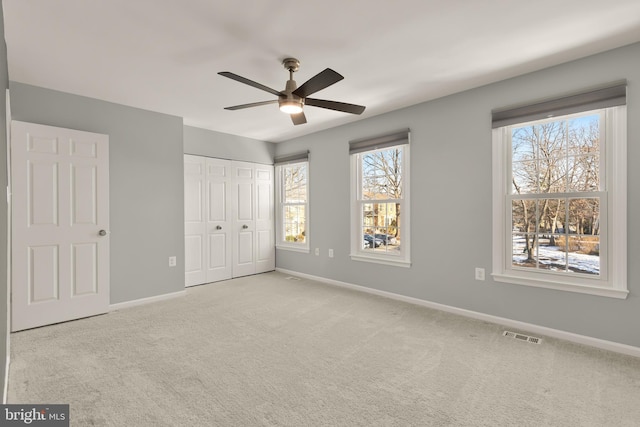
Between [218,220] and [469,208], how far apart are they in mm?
3739

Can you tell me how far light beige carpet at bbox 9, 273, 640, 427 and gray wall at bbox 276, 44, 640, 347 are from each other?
0.94ft

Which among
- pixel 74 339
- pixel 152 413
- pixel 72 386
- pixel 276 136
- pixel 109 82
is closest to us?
pixel 152 413

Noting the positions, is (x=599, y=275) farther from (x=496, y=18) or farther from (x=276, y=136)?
(x=276, y=136)

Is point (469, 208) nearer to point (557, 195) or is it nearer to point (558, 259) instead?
point (557, 195)

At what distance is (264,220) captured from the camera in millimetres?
5805

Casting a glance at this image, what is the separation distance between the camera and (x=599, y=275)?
8.78 ft

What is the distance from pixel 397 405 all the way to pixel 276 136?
4580 millimetres

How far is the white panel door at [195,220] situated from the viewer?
188 inches

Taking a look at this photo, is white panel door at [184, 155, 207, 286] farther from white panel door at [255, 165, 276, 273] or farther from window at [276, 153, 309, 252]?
window at [276, 153, 309, 252]

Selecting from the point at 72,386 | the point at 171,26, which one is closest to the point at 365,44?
Answer: the point at 171,26

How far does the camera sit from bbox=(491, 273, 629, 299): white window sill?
2554mm

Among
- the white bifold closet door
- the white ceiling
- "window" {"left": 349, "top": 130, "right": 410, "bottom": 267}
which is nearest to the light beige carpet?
"window" {"left": 349, "top": 130, "right": 410, "bottom": 267}

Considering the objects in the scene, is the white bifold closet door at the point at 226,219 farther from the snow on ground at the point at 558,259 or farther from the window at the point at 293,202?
the snow on ground at the point at 558,259
